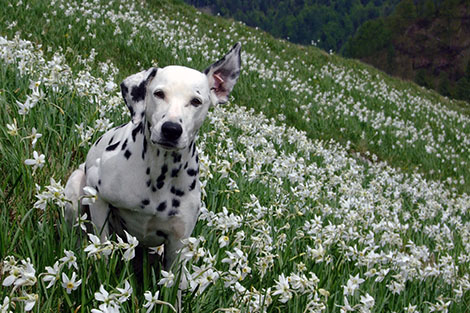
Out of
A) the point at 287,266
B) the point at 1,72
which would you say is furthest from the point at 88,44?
the point at 287,266

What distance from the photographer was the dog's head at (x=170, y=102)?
255 centimetres

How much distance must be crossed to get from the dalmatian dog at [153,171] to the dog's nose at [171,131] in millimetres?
69

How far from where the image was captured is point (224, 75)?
3170mm

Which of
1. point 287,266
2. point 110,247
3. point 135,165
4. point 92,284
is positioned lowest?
point 287,266

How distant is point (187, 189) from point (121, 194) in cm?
43

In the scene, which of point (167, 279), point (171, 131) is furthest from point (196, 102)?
point (167, 279)

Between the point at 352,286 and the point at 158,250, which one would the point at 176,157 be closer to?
the point at 158,250

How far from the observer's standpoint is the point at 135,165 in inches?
112

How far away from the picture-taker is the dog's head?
2549 mm

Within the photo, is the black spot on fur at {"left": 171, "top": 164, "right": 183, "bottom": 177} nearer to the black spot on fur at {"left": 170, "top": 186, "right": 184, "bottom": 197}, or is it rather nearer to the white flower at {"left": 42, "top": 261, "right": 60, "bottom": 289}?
the black spot on fur at {"left": 170, "top": 186, "right": 184, "bottom": 197}

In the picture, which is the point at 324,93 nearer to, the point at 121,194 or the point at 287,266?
the point at 287,266

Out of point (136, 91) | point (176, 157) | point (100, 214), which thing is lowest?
point (100, 214)

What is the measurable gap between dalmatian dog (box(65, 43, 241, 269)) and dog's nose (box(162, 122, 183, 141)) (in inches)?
2.7

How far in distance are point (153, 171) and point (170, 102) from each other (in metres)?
0.49
